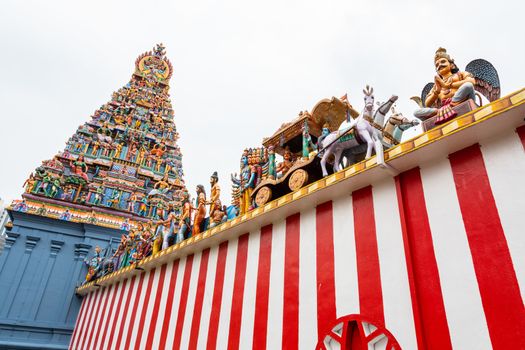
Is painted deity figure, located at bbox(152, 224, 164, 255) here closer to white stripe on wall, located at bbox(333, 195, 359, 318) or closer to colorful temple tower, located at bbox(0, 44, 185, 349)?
colorful temple tower, located at bbox(0, 44, 185, 349)

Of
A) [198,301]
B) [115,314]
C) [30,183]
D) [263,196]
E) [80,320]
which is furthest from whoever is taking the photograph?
[30,183]

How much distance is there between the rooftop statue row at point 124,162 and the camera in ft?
→ 43.7

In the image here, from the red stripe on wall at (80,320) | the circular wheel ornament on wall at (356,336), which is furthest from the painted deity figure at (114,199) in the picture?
the circular wheel ornament on wall at (356,336)

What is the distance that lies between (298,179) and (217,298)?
7.16ft

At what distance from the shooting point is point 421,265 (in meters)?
2.69

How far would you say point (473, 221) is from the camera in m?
2.52

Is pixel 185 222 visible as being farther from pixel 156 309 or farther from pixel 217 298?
pixel 217 298

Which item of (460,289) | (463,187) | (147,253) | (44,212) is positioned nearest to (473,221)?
(463,187)

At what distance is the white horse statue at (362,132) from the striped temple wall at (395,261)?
2.09 feet

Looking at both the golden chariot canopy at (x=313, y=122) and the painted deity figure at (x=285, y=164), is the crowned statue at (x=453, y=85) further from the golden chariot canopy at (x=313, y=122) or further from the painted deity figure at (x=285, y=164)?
the painted deity figure at (x=285, y=164)

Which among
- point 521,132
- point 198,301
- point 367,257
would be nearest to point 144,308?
point 198,301

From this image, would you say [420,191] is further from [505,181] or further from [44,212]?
[44,212]

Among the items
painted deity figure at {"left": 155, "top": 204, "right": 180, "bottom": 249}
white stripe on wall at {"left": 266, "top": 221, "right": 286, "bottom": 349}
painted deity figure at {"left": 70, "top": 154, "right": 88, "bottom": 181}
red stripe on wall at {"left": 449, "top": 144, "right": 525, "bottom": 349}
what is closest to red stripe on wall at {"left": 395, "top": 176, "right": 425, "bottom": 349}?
red stripe on wall at {"left": 449, "top": 144, "right": 525, "bottom": 349}

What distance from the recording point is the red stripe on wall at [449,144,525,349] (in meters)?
2.10
